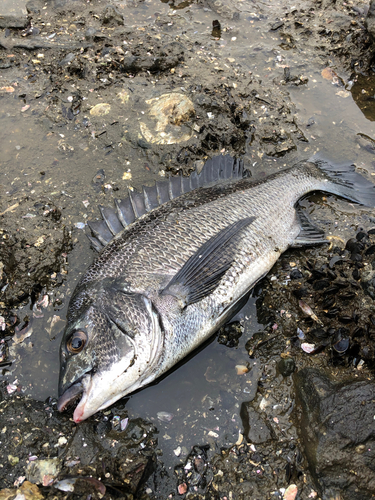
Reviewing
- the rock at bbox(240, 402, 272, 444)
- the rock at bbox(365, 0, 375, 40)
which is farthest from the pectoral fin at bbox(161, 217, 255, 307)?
the rock at bbox(365, 0, 375, 40)

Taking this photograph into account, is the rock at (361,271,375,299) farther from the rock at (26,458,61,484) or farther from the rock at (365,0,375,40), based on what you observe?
the rock at (365,0,375,40)

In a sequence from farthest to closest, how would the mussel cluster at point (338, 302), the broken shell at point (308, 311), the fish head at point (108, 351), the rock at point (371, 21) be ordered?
the rock at point (371, 21), the broken shell at point (308, 311), the mussel cluster at point (338, 302), the fish head at point (108, 351)

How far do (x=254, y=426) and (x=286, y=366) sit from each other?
611 mm

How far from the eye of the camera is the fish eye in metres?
2.74

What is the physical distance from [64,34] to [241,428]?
687 cm

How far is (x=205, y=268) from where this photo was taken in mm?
3357

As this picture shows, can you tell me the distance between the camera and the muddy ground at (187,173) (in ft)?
9.16

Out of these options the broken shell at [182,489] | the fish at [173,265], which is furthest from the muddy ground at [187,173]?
the fish at [173,265]

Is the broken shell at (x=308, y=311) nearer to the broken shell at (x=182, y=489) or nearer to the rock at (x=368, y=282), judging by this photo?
the rock at (x=368, y=282)

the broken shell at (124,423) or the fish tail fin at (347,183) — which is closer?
the broken shell at (124,423)

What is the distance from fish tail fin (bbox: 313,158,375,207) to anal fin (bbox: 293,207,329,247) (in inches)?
26.3

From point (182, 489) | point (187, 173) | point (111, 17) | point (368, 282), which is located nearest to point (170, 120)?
point (187, 173)

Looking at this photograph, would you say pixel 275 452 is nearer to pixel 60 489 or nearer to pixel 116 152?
pixel 60 489

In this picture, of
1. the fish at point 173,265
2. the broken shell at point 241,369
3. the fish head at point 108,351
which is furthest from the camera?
the broken shell at point 241,369
